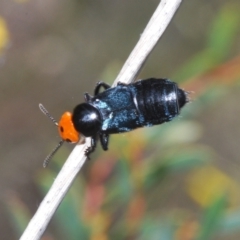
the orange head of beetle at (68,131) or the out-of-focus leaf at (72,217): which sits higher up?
the orange head of beetle at (68,131)

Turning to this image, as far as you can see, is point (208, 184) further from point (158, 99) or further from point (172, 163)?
point (158, 99)

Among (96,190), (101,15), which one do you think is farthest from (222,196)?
(101,15)

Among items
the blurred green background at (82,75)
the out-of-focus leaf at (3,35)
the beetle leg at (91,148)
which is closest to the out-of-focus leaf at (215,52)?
the blurred green background at (82,75)

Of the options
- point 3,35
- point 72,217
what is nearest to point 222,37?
point 72,217

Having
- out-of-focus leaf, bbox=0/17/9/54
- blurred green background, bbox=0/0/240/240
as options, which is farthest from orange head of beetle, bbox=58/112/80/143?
out-of-focus leaf, bbox=0/17/9/54

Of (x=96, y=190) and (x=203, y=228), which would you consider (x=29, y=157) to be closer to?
(x=96, y=190)

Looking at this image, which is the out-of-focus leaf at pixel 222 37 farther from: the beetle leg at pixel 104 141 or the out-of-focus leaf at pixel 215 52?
the beetle leg at pixel 104 141

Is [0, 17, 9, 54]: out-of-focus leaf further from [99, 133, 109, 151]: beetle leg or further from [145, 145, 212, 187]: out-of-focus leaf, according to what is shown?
[145, 145, 212, 187]: out-of-focus leaf
